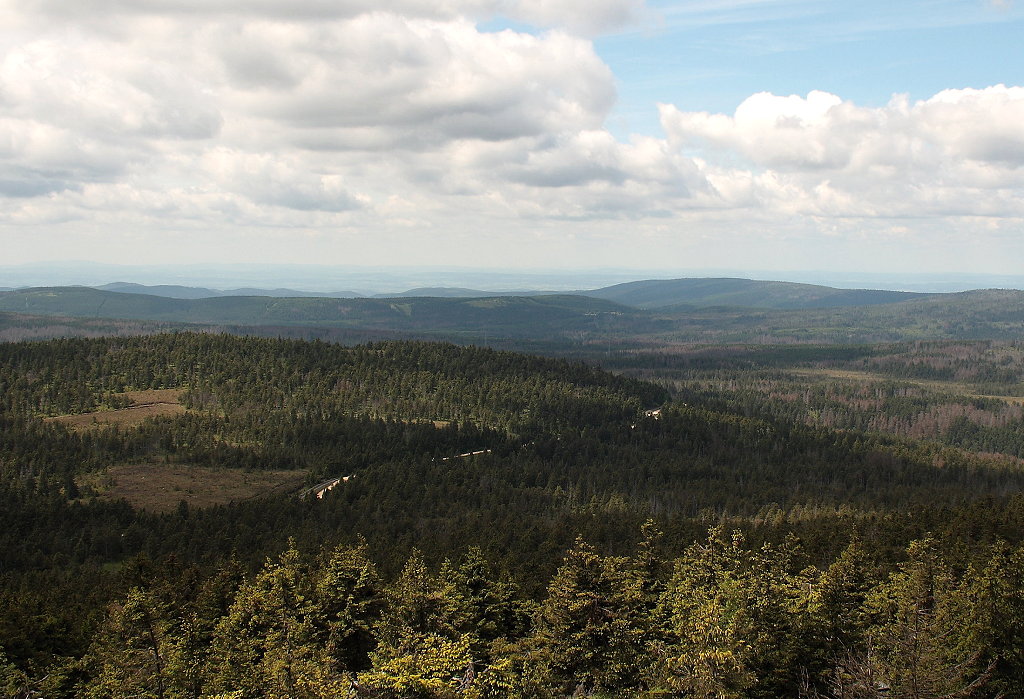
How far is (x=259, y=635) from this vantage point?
57.8 m

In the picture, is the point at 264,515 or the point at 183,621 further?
the point at 264,515

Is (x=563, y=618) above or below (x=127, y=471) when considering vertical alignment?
above

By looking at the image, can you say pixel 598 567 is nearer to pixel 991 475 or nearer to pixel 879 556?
pixel 879 556

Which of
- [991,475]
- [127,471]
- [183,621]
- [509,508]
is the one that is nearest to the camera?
[183,621]

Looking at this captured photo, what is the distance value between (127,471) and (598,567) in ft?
520

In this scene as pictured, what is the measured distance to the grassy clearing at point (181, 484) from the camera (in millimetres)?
156000

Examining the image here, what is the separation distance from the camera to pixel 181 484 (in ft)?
545

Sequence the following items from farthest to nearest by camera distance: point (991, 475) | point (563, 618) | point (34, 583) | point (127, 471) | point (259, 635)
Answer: point (991, 475) → point (127, 471) → point (34, 583) → point (259, 635) → point (563, 618)

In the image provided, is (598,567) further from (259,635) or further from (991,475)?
(991,475)

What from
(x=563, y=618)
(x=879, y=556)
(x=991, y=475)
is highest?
(x=563, y=618)

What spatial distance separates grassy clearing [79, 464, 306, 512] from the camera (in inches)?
6142

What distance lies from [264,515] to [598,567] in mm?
110085

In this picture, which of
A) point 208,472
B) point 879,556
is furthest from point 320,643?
point 208,472

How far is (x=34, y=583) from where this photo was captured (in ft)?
349
